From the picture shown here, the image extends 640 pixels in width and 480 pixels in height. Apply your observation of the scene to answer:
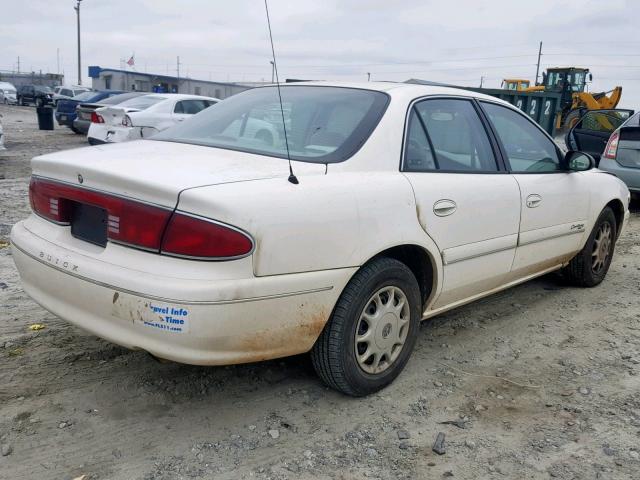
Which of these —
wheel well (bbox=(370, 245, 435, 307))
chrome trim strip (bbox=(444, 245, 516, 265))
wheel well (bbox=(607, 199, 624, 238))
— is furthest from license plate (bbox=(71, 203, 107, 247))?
wheel well (bbox=(607, 199, 624, 238))

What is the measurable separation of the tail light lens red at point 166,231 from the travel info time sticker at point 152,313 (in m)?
0.20

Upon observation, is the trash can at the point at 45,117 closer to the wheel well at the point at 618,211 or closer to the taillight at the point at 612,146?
the taillight at the point at 612,146

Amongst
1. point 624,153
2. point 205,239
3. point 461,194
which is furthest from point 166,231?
point 624,153

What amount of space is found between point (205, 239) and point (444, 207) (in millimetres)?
1378

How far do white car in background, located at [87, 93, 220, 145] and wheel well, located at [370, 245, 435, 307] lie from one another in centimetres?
840

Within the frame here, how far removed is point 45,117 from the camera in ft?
64.4

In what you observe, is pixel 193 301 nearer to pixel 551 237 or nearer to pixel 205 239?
pixel 205 239

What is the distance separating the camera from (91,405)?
281 cm

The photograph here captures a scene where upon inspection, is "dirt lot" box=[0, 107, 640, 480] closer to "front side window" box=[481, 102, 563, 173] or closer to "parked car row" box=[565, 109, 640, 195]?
"front side window" box=[481, 102, 563, 173]

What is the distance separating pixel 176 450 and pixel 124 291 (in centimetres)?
73

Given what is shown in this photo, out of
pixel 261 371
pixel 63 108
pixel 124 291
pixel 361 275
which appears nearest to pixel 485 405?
pixel 361 275

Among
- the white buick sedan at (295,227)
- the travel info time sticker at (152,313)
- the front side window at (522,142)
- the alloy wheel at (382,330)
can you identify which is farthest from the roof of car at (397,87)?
the travel info time sticker at (152,313)

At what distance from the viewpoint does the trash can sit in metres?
19.4

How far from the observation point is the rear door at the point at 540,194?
374 cm
